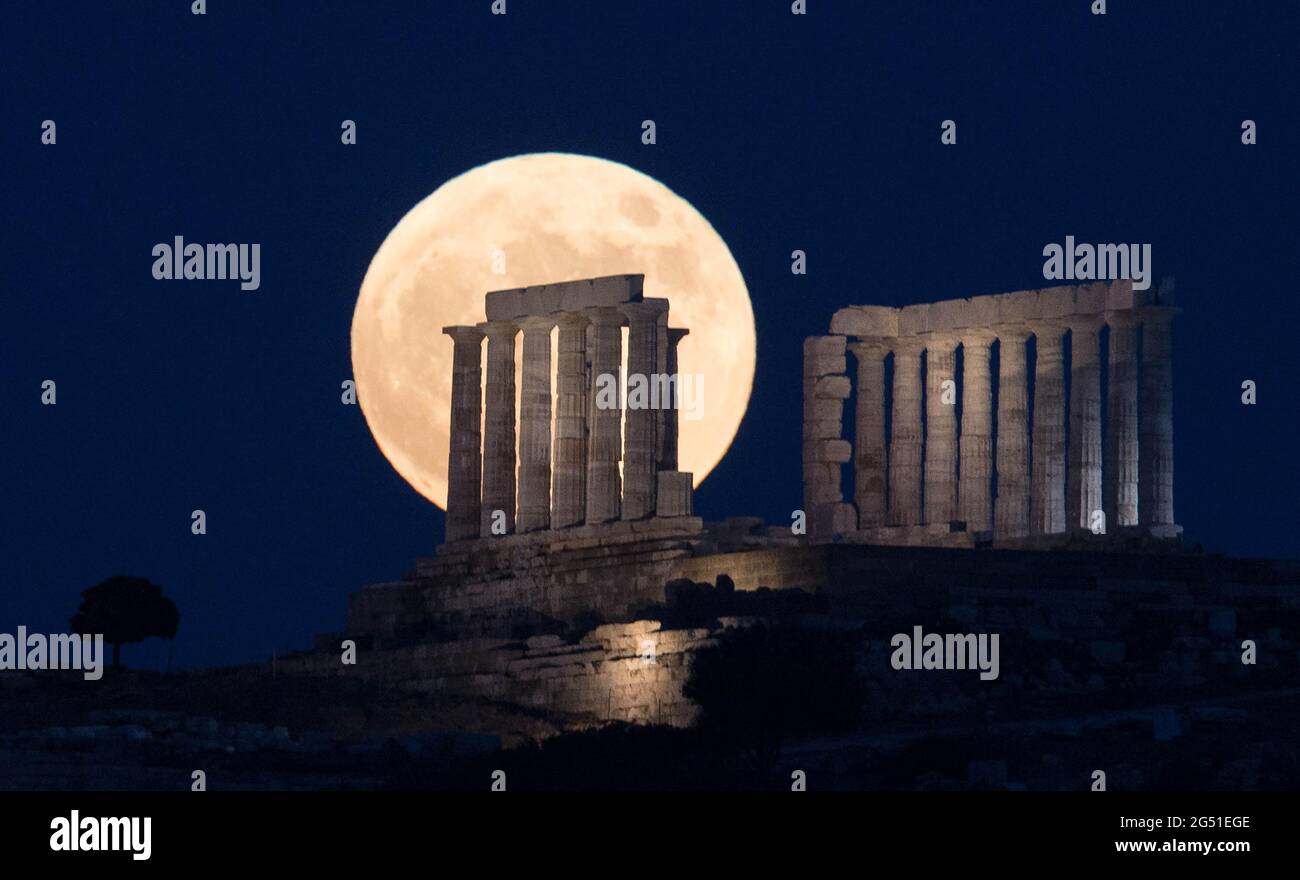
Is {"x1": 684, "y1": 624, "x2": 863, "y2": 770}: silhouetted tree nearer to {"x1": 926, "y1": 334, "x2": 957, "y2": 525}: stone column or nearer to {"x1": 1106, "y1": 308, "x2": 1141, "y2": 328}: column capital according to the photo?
{"x1": 1106, "y1": 308, "x2": 1141, "y2": 328}: column capital

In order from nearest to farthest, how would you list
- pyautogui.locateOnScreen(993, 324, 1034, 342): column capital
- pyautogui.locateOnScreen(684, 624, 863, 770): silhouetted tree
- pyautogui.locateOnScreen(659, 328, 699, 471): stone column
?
1. pyautogui.locateOnScreen(684, 624, 863, 770): silhouetted tree
2. pyautogui.locateOnScreen(659, 328, 699, 471): stone column
3. pyautogui.locateOnScreen(993, 324, 1034, 342): column capital

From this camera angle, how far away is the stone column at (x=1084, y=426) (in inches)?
4537

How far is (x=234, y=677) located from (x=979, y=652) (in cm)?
2021

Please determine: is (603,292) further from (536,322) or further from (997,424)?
(997,424)

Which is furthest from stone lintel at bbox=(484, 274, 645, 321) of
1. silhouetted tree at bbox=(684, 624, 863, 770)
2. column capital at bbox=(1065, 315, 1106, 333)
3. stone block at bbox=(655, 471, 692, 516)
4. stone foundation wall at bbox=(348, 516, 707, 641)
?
silhouetted tree at bbox=(684, 624, 863, 770)

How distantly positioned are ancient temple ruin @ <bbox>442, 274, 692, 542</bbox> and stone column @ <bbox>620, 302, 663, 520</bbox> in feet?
0.09

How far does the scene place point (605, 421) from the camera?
11156 cm

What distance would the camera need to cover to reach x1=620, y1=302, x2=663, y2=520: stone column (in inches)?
4299

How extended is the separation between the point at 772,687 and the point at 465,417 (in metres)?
26.9

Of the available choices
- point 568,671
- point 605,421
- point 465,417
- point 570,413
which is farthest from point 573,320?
point 568,671
